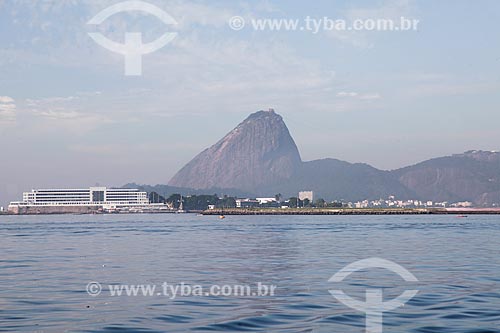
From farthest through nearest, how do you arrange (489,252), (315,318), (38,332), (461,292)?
(489,252), (461,292), (315,318), (38,332)

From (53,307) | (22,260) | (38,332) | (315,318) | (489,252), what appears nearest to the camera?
(38,332)

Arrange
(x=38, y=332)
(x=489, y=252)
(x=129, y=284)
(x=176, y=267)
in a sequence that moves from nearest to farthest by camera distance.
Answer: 1. (x=38, y=332)
2. (x=129, y=284)
3. (x=176, y=267)
4. (x=489, y=252)

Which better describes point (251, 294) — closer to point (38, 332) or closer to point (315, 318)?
point (315, 318)

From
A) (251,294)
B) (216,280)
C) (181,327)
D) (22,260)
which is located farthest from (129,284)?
(22,260)

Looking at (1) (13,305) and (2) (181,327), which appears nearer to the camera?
(2) (181,327)

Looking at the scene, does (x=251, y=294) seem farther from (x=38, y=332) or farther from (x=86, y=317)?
(x=38, y=332)

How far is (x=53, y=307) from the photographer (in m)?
18.7

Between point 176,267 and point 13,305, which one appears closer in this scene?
point 13,305

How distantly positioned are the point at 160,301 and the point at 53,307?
9.62 ft

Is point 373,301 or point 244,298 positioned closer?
point 373,301

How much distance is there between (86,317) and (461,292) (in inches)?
438

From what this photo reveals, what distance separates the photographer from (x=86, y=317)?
17062 mm

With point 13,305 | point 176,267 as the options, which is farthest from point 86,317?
point 176,267

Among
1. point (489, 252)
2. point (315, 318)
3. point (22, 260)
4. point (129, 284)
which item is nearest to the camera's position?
point (315, 318)
